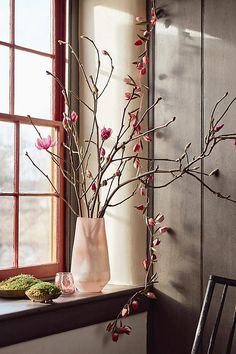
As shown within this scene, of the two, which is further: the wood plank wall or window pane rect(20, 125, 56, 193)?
window pane rect(20, 125, 56, 193)

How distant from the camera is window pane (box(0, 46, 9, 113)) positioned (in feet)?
10.7

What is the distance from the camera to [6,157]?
325 centimetres

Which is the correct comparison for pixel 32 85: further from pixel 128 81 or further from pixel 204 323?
pixel 204 323

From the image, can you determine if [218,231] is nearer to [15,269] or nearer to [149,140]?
[149,140]

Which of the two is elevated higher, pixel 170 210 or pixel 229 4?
pixel 229 4

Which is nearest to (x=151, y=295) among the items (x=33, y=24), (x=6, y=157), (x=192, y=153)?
(x=192, y=153)

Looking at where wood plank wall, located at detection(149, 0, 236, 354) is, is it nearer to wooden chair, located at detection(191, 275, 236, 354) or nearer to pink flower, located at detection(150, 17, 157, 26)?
pink flower, located at detection(150, 17, 157, 26)

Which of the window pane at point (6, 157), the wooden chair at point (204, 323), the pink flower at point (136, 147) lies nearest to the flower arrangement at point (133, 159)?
the pink flower at point (136, 147)

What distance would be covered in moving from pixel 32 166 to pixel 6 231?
364 mm

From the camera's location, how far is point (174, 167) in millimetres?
3338

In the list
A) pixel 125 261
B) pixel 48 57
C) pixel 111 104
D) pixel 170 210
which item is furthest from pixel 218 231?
pixel 48 57

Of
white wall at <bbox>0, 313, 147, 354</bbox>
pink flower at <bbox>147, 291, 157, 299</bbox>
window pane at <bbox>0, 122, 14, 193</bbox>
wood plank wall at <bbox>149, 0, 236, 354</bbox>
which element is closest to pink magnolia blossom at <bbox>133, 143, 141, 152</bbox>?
wood plank wall at <bbox>149, 0, 236, 354</bbox>

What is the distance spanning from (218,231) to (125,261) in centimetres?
55

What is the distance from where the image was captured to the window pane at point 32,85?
334 centimetres
